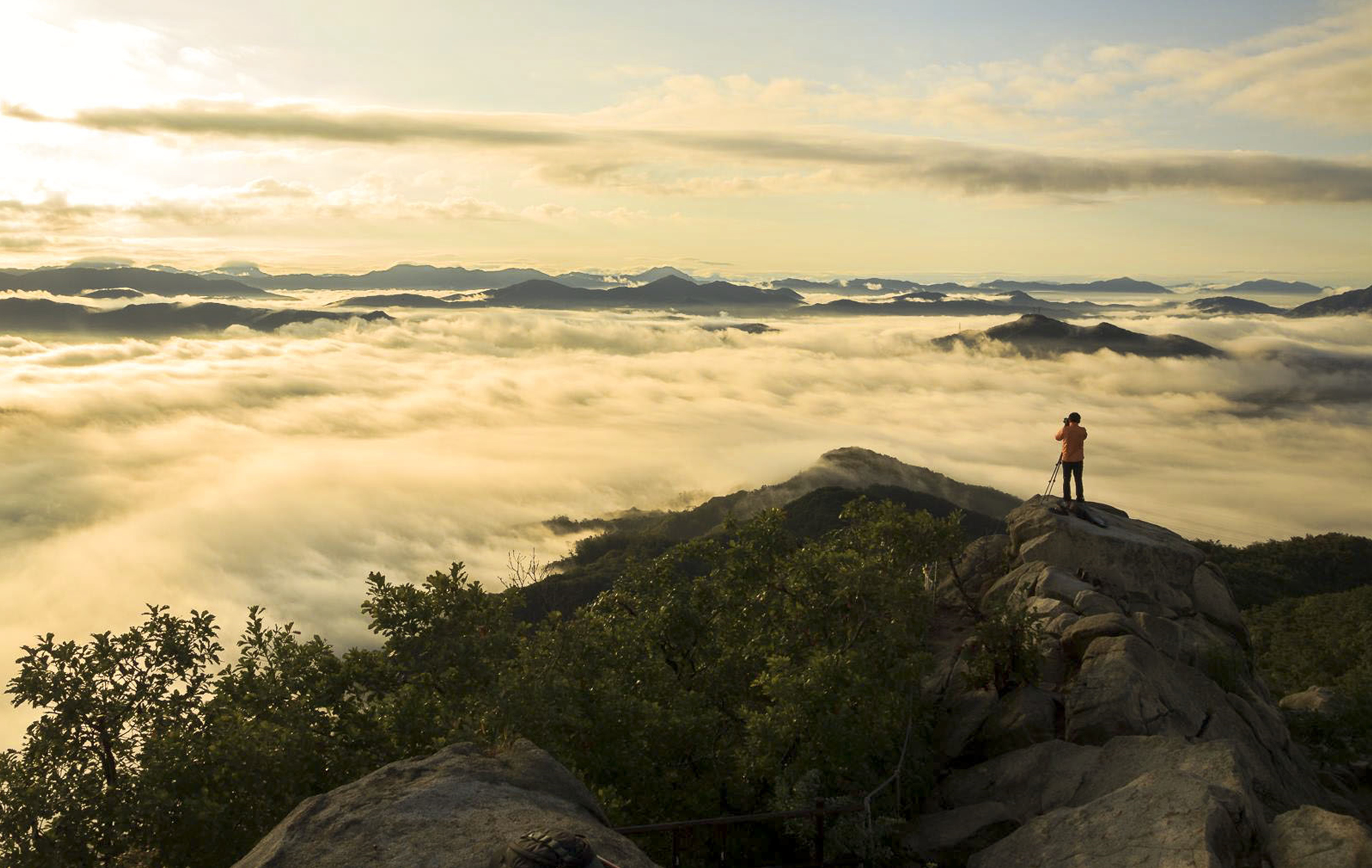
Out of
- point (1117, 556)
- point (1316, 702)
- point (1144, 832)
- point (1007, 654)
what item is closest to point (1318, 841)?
point (1144, 832)

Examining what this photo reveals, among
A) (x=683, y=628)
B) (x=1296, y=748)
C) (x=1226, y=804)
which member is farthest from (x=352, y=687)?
(x=1296, y=748)

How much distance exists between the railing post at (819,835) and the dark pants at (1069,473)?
19.5 meters

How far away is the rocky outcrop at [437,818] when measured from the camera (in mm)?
11750

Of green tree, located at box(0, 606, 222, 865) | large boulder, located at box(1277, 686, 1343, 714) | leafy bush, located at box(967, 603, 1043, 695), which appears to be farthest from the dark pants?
green tree, located at box(0, 606, 222, 865)

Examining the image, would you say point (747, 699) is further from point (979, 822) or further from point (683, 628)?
point (979, 822)

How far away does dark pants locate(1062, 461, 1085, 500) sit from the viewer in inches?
1364

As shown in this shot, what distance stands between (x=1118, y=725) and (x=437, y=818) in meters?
21.0

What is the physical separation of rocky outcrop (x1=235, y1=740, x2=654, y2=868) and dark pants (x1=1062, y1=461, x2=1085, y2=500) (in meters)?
25.9

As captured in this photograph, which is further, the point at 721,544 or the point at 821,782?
the point at 721,544

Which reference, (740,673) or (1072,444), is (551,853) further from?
(1072,444)

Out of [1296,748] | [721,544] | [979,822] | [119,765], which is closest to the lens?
[119,765]

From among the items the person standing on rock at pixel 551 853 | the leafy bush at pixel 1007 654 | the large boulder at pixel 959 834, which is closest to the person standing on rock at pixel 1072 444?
the leafy bush at pixel 1007 654

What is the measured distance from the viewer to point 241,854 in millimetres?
17766

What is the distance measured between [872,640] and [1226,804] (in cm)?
968
